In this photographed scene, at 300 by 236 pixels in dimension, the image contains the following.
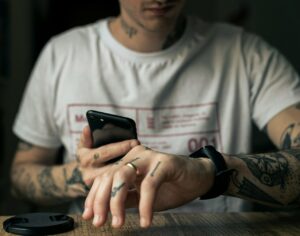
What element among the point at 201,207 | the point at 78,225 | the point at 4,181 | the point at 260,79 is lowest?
the point at 4,181

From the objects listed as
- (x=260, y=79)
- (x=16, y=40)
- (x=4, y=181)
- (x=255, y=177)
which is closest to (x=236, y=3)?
(x=16, y=40)

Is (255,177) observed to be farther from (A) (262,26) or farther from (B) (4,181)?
(A) (262,26)

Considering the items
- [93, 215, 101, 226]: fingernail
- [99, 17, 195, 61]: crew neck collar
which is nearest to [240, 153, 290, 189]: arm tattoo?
[93, 215, 101, 226]: fingernail

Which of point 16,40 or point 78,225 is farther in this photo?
point 16,40

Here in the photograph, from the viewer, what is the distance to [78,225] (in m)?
0.85

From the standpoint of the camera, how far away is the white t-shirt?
134 cm

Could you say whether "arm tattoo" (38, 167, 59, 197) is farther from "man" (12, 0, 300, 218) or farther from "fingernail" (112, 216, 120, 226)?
"fingernail" (112, 216, 120, 226)

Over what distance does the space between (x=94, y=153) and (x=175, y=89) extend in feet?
1.54

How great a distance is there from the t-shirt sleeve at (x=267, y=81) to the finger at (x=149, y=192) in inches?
25.5

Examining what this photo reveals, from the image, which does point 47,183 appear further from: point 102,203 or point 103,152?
point 102,203

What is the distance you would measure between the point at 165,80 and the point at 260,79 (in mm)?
253

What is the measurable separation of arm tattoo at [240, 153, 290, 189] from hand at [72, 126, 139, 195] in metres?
0.23

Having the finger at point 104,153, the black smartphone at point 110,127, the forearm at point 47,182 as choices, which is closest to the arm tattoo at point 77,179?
the forearm at point 47,182

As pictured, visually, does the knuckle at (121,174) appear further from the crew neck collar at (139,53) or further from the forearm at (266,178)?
the crew neck collar at (139,53)
